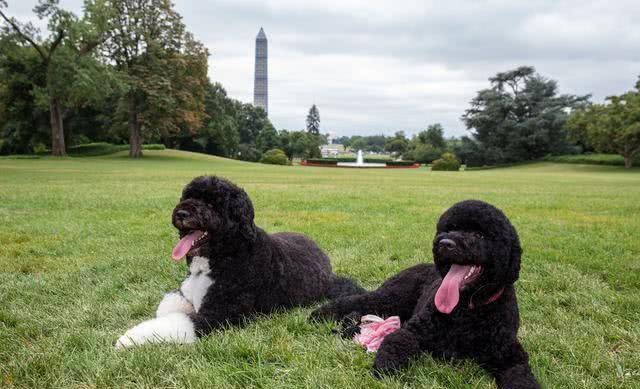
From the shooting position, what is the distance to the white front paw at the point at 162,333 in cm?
337

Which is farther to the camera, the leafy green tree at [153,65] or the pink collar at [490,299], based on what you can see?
the leafy green tree at [153,65]

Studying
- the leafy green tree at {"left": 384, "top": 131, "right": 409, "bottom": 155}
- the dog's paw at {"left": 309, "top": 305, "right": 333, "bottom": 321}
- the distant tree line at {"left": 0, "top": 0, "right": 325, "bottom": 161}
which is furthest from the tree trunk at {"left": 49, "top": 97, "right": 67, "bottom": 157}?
the leafy green tree at {"left": 384, "top": 131, "right": 409, "bottom": 155}

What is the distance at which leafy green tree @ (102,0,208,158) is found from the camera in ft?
145

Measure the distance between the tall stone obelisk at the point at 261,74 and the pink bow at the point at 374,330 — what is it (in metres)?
194

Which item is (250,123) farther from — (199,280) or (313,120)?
(199,280)

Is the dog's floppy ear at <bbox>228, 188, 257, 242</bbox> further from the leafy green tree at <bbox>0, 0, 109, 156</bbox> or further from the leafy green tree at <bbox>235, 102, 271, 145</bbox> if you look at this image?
the leafy green tree at <bbox>235, 102, 271, 145</bbox>

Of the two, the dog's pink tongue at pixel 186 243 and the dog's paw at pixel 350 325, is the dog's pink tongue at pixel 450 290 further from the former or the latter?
the dog's pink tongue at pixel 186 243

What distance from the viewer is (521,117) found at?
6475 cm

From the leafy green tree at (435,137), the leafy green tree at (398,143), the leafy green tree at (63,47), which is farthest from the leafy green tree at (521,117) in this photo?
the leafy green tree at (63,47)

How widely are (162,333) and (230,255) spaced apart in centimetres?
78

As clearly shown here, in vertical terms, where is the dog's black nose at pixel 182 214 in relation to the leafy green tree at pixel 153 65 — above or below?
below

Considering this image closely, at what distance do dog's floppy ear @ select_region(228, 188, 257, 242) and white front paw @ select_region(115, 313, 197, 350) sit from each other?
2.62ft

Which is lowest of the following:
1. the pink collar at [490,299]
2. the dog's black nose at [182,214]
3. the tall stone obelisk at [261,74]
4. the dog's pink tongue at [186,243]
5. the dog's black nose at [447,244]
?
the pink collar at [490,299]

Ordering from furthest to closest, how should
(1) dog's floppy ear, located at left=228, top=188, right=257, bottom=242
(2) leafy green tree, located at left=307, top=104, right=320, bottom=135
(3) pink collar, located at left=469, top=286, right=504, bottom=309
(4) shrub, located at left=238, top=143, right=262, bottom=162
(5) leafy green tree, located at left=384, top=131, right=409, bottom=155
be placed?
(2) leafy green tree, located at left=307, top=104, right=320, bottom=135, (5) leafy green tree, located at left=384, top=131, right=409, bottom=155, (4) shrub, located at left=238, top=143, right=262, bottom=162, (1) dog's floppy ear, located at left=228, top=188, right=257, bottom=242, (3) pink collar, located at left=469, top=286, right=504, bottom=309
